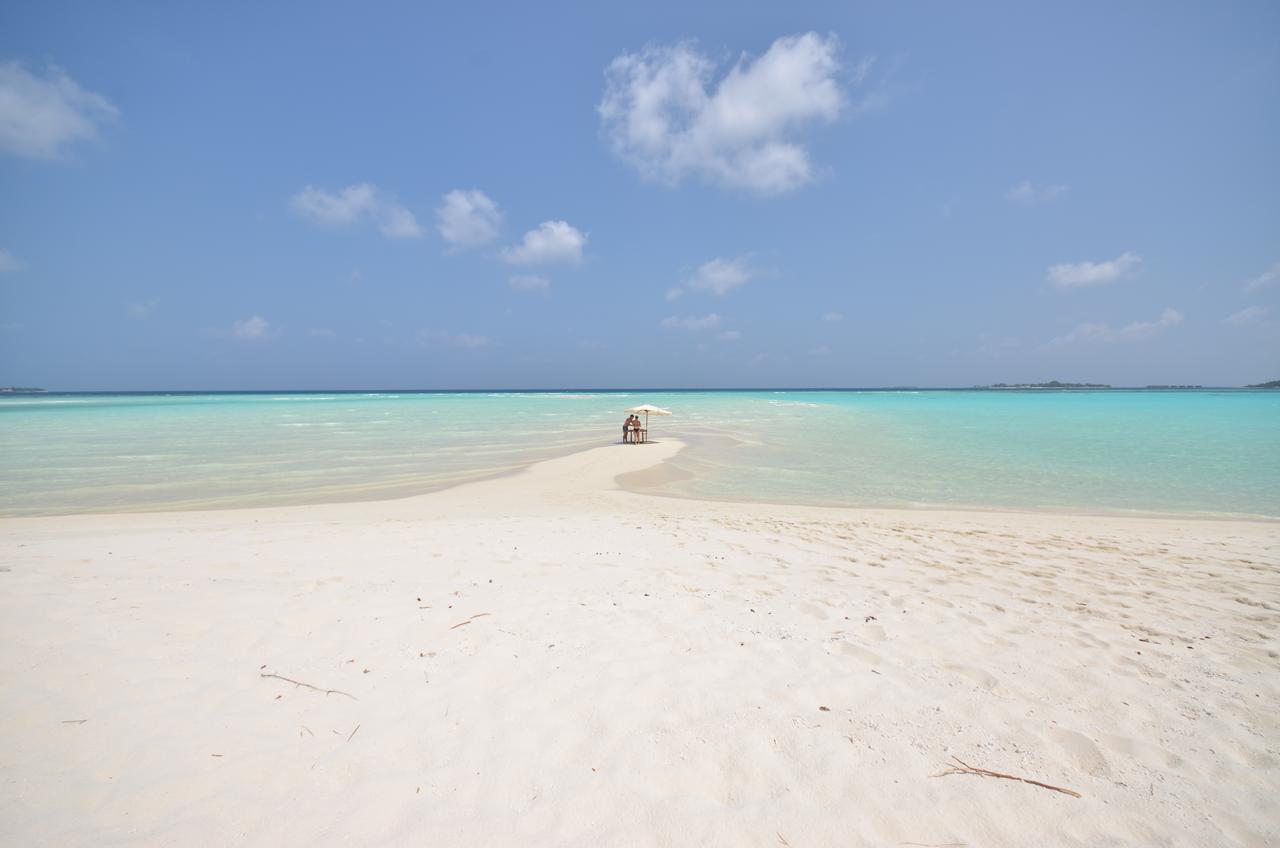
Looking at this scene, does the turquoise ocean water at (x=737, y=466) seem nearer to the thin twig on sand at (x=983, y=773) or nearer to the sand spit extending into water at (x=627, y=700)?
the sand spit extending into water at (x=627, y=700)

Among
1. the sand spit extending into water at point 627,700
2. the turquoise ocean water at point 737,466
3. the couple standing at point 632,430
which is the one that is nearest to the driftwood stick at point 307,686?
the sand spit extending into water at point 627,700

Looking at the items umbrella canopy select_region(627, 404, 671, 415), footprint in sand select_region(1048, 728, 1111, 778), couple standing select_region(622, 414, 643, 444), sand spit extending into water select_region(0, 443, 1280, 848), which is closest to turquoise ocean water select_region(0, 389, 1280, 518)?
couple standing select_region(622, 414, 643, 444)

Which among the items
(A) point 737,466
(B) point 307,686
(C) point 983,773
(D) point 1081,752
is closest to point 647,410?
(A) point 737,466

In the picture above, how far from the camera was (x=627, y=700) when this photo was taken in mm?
3658

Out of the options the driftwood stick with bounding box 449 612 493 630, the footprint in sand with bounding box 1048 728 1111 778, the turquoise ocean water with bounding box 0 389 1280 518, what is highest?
the driftwood stick with bounding box 449 612 493 630

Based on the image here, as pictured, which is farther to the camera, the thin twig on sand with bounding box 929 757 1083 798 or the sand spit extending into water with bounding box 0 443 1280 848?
the thin twig on sand with bounding box 929 757 1083 798

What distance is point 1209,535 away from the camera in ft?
30.0

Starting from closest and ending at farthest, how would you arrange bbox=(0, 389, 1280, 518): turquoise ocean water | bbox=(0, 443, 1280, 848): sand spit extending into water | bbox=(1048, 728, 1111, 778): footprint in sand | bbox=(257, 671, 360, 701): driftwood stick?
1. bbox=(0, 443, 1280, 848): sand spit extending into water
2. bbox=(1048, 728, 1111, 778): footprint in sand
3. bbox=(257, 671, 360, 701): driftwood stick
4. bbox=(0, 389, 1280, 518): turquoise ocean water

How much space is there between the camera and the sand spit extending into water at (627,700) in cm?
268

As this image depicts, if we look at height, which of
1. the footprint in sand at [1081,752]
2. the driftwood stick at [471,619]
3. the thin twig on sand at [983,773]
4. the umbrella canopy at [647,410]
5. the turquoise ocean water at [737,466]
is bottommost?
the turquoise ocean water at [737,466]

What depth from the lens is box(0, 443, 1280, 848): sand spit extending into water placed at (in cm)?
268

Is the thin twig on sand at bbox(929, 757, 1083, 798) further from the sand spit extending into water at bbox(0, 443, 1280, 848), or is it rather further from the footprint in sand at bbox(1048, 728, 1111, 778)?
the footprint in sand at bbox(1048, 728, 1111, 778)

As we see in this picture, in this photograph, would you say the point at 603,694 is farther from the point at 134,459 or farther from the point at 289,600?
the point at 134,459

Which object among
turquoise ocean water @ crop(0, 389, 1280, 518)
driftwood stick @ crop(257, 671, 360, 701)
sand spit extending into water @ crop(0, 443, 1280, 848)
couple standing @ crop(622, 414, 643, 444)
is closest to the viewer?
sand spit extending into water @ crop(0, 443, 1280, 848)
